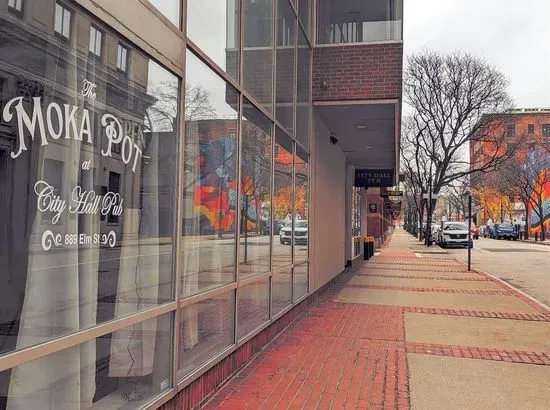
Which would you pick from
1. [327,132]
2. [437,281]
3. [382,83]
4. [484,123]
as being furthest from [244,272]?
[484,123]

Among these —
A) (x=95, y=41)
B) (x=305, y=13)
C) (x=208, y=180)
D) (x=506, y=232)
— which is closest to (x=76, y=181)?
(x=95, y=41)

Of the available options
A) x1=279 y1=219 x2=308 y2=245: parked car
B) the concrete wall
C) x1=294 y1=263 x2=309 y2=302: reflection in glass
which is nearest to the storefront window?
x1=279 y1=219 x2=308 y2=245: parked car

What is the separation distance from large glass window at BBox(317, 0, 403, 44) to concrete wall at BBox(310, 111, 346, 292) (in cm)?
141

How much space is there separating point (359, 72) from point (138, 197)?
20.1ft

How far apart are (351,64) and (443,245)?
29.8 m

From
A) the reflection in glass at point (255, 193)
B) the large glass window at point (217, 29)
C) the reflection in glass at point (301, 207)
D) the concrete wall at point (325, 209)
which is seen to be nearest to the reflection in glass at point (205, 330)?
the reflection in glass at point (255, 193)

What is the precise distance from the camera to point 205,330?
4473 mm

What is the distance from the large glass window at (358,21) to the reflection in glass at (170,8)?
5565mm

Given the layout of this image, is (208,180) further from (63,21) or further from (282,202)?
(282,202)

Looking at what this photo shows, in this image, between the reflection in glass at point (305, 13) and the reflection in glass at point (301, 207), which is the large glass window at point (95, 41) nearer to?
the reflection in glass at point (301, 207)

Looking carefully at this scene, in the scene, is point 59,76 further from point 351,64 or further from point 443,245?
point 443,245

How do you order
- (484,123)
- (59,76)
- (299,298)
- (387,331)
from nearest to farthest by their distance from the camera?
(59,76), (387,331), (299,298), (484,123)

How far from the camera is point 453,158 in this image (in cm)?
3706

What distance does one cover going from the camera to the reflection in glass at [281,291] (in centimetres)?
656
